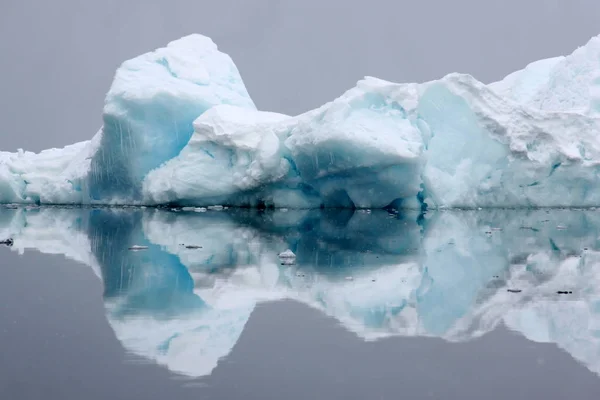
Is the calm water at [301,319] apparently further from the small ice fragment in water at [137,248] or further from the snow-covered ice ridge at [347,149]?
the snow-covered ice ridge at [347,149]

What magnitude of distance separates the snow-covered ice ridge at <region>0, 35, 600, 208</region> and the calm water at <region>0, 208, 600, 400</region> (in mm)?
5165

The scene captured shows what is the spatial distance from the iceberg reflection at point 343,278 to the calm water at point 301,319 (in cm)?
2

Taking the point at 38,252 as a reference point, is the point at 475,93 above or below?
above

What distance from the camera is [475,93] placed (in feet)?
44.3

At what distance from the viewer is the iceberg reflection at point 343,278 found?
3.49 metres

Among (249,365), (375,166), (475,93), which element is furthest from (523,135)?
(249,365)

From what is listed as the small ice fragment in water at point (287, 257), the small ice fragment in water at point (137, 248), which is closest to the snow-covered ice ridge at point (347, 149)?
the small ice fragment in water at point (137, 248)

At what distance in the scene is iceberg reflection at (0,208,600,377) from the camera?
3492mm

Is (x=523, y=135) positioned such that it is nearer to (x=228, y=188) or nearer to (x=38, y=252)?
(x=228, y=188)

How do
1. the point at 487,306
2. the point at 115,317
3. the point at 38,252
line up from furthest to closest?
the point at 38,252 < the point at 487,306 < the point at 115,317

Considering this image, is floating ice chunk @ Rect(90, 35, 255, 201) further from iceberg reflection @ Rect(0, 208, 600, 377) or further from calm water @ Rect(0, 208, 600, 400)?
calm water @ Rect(0, 208, 600, 400)

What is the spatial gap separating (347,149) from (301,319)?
8.81m

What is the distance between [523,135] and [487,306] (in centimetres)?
993

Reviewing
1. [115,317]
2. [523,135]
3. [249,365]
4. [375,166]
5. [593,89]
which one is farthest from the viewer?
[593,89]
